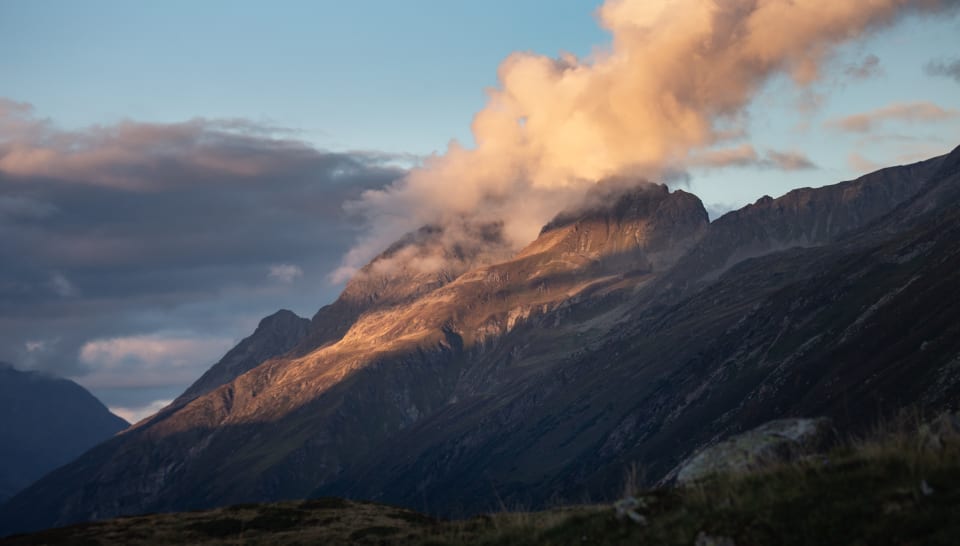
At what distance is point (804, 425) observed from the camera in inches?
1572

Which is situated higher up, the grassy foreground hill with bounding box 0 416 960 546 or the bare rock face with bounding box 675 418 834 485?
the bare rock face with bounding box 675 418 834 485

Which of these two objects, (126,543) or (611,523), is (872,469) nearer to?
(611,523)

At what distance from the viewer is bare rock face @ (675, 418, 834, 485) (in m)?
37.6

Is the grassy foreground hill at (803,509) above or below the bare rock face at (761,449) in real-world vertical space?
below

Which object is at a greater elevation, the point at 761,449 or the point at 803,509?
the point at 761,449

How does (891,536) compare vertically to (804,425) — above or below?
below

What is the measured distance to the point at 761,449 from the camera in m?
38.3

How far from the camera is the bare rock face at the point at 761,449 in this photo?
123ft

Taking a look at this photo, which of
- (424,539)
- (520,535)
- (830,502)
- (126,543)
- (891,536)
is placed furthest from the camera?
(126,543)

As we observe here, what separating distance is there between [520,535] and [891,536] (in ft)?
52.9

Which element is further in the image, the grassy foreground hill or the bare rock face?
the bare rock face

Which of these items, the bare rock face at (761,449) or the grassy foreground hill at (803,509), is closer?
the grassy foreground hill at (803,509)

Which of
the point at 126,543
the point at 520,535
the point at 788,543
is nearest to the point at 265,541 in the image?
the point at 126,543

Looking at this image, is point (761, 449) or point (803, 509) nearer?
point (803, 509)
